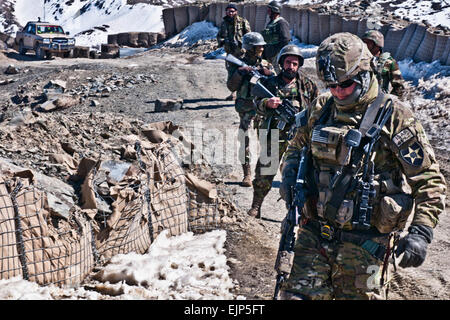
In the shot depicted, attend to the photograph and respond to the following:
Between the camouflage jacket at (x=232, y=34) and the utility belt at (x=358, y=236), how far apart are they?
9031mm

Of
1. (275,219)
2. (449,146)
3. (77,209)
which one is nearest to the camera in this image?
(77,209)

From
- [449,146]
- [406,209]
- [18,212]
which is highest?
[406,209]

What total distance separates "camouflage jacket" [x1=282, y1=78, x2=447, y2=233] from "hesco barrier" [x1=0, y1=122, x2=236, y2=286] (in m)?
2.05

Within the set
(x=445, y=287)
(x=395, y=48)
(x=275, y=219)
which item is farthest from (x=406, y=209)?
(x=395, y=48)

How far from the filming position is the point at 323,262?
11.0 ft

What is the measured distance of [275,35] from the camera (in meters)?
10.1

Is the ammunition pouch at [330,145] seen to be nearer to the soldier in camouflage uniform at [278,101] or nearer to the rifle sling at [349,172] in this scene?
the rifle sling at [349,172]

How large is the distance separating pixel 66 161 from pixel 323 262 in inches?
132

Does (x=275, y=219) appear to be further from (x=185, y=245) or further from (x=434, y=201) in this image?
(x=434, y=201)

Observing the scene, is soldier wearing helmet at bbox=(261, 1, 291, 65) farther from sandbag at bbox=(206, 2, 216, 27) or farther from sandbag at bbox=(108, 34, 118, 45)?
sandbag at bbox=(108, 34, 118, 45)

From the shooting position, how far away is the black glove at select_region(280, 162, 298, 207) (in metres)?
3.52

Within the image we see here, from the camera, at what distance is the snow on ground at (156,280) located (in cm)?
420

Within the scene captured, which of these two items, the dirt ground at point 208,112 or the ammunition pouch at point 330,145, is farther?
the dirt ground at point 208,112

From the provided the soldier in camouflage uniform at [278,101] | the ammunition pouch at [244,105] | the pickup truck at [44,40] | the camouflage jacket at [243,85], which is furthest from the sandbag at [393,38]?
the pickup truck at [44,40]
